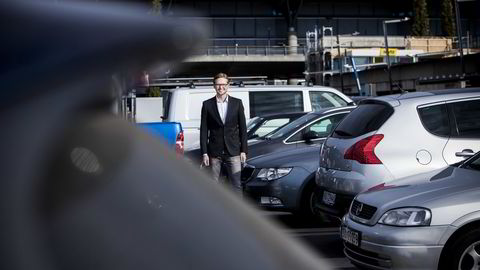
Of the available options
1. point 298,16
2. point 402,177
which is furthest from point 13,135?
point 298,16

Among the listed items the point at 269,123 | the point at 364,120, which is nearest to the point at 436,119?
the point at 364,120

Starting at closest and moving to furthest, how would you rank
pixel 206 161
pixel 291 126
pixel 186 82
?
pixel 206 161 → pixel 291 126 → pixel 186 82

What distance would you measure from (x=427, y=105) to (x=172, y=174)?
6.23m

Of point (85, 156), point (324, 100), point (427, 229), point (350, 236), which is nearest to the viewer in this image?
point (85, 156)

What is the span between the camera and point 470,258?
549 cm

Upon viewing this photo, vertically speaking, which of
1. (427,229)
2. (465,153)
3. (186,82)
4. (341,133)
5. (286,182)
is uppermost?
(186,82)

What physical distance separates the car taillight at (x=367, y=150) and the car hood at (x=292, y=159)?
1917 mm

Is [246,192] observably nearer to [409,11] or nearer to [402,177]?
[402,177]

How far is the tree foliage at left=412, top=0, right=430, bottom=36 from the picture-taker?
218 feet

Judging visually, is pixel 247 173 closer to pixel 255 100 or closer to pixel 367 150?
pixel 367 150

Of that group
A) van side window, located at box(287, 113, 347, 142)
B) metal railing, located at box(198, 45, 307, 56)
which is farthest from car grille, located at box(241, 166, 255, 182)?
metal railing, located at box(198, 45, 307, 56)

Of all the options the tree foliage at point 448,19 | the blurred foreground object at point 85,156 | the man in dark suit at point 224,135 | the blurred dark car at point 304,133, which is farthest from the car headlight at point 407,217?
the tree foliage at point 448,19

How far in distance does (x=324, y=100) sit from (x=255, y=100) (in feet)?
4.52

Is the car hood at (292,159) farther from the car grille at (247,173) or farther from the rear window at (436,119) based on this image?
the rear window at (436,119)
